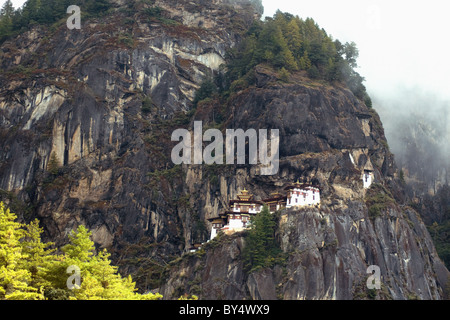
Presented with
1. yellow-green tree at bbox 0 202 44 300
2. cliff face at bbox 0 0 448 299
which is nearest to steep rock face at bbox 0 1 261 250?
cliff face at bbox 0 0 448 299

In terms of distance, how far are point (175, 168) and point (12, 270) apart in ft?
173

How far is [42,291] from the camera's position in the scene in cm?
3650

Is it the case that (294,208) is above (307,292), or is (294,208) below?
→ above

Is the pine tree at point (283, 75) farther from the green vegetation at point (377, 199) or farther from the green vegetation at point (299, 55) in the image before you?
the green vegetation at point (377, 199)

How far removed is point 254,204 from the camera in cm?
7356

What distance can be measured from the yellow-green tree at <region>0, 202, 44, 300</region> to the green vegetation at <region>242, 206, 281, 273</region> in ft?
101

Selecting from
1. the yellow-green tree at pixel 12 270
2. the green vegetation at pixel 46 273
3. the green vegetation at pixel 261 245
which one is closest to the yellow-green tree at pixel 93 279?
the green vegetation at pixel 46 273

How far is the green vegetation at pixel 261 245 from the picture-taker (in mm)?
65812

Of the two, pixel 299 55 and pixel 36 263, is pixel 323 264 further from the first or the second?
pixel 299 55

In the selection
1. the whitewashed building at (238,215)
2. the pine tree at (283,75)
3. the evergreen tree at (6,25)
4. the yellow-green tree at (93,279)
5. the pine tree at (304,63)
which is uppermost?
the evergreen tree at (6,25)

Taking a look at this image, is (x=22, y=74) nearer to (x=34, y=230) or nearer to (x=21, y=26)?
(x=21, y=26)

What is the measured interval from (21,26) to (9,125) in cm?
2412
